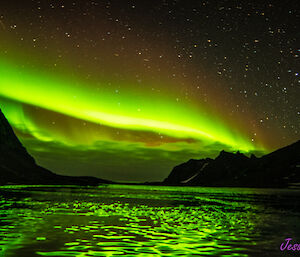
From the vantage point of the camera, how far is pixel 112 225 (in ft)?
111

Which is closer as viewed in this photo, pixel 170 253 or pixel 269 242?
pixel 170 253

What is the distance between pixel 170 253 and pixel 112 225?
1378cm

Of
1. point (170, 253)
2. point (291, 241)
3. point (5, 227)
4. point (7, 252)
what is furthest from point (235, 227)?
point (7, 252)

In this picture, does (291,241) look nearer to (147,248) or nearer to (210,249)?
(210,249)

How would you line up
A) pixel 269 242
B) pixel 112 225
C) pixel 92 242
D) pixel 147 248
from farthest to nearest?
pixel 112 225 < pixel 269 242 < pixel 92 242 < pixel 147 248

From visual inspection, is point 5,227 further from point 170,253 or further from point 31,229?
point 170,253

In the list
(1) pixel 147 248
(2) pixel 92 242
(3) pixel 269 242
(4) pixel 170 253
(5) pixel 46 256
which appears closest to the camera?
(5) pixel 46 256

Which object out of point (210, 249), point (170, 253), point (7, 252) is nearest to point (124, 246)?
point (170, 253)

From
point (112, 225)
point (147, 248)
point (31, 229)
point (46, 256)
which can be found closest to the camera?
point (46, 256)

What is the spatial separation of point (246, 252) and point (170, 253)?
4044mm

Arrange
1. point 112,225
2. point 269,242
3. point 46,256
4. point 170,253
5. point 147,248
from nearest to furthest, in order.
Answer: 1. point 46,256
2. point 170,253
3. point 147,248
4. point 269,242
5. point 112,225

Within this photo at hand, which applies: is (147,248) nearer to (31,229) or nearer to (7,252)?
(7,252)

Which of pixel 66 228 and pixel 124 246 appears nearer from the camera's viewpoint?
pixel 124 246

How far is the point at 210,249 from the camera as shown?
22141 mm
